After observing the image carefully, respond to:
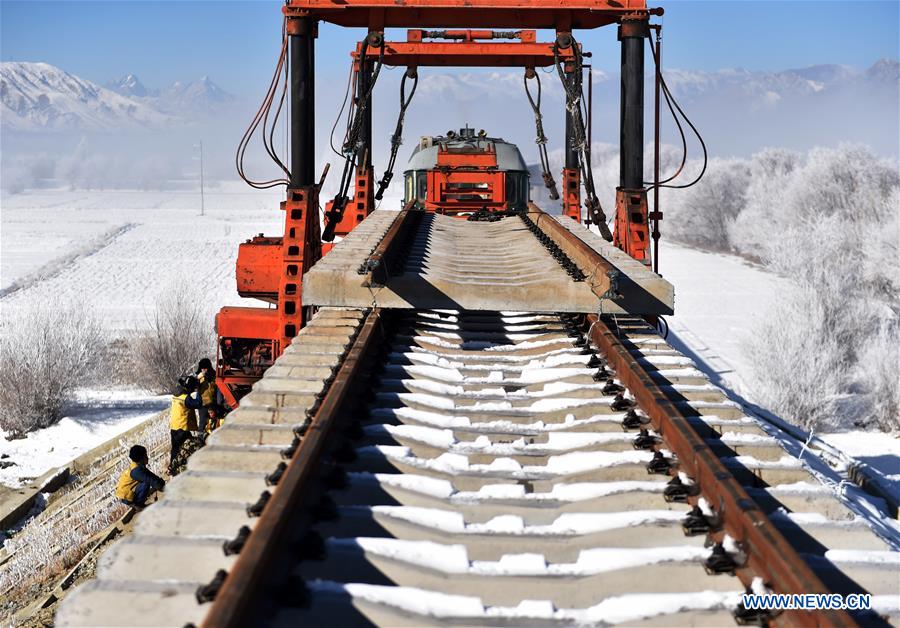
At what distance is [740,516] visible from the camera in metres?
3.41

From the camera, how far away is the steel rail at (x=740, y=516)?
289 cm

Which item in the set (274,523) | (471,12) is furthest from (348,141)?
(274,523)

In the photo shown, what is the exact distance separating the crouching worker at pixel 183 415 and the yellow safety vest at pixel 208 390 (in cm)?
7

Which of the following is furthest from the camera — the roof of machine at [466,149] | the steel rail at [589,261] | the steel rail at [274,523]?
the roof of machine at [466,149]

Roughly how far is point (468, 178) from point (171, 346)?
1079 centimetres

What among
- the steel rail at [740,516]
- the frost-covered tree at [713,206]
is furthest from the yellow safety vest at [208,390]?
the frost-covered tree at [713,206]

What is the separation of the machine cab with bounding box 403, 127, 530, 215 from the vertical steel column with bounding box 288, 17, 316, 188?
5.55 metres

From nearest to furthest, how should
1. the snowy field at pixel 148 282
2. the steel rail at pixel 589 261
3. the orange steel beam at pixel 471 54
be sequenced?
1. the steel rail at pixel 589 261
2. the orange steel beam at pixel 471 54
3. the snowy field at pixel 148 282

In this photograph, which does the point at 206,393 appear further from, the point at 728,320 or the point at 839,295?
the point at 728,320

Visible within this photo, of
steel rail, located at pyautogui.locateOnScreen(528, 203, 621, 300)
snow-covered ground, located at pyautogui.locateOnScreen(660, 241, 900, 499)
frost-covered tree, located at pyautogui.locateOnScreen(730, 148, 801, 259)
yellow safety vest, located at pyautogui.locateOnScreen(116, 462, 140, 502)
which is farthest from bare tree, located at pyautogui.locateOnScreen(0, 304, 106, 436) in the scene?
frost-covered tree, located at pyautogui.locateOnScreen(730, 148, 801, 259)

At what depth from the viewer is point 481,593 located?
3.30 metres

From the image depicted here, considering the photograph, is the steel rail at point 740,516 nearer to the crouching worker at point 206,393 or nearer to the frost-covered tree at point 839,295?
the crouching worker at point 206,393

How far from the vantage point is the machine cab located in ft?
48.3

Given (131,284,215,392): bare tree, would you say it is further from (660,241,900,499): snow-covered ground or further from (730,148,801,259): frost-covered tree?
(730,148,801,259): frost-covered tree
